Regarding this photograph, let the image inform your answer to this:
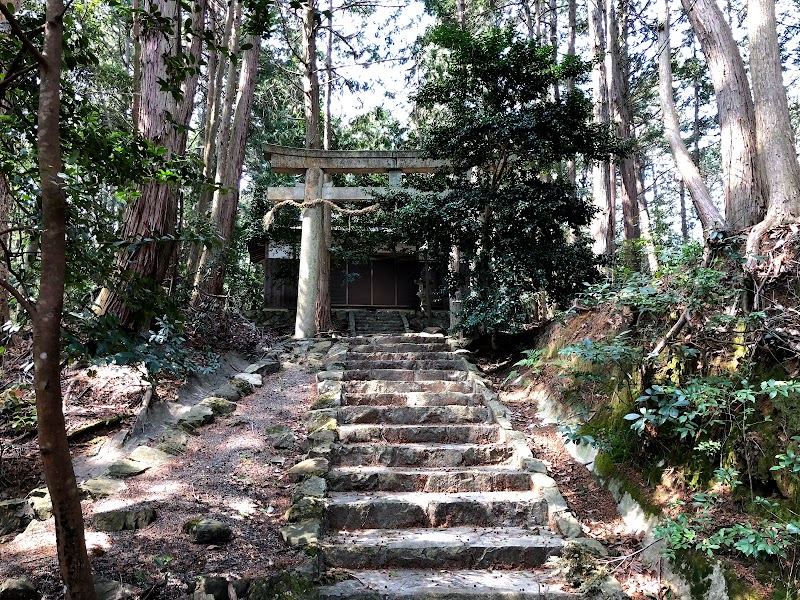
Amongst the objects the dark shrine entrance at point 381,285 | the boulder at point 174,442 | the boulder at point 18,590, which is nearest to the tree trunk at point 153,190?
the boulder at point 174,442

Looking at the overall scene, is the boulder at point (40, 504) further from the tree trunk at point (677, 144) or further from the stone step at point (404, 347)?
the tree trunk at point (677, 144)

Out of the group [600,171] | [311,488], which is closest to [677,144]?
[600,171]

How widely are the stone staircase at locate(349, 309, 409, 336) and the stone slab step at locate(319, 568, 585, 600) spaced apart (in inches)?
414

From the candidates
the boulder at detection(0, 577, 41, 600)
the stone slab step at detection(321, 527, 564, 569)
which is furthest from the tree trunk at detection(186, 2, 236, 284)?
the boulder at detection(0, 577, 41, 600)

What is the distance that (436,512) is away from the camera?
4145 mm

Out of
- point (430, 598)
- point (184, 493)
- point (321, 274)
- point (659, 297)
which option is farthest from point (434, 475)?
point (321, 274)

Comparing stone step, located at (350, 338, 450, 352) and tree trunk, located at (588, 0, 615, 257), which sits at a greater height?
tree trunk, located at (588, 0, 615, 257)

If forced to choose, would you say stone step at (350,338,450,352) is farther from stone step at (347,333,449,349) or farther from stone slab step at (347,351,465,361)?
stone slab step at (347,351,465,361)

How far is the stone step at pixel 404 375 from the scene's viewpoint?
7254mm

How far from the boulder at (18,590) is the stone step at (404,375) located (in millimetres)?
4872

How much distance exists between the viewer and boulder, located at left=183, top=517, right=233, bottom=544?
3.32m

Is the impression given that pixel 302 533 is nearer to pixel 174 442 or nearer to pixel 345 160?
pixel 174 442

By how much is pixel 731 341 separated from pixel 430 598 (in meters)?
2.75

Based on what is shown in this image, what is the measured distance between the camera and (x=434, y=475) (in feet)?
15.1
